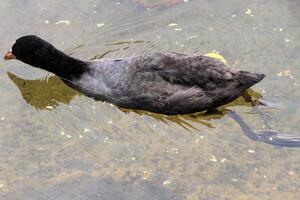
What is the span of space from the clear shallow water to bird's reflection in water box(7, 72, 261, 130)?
0.5 inches

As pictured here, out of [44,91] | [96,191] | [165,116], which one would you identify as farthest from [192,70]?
[44,91]

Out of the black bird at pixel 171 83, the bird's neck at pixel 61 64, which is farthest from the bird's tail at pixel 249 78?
the bird's neck at pixel 61 64

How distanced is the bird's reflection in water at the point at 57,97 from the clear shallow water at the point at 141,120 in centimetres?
1

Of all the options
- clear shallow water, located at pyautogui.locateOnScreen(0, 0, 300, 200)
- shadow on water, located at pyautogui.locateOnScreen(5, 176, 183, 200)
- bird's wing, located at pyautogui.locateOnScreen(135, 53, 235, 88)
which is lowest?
shadow on water, located at pyautogui.locateOnScreen(5, 176, 183, 200)

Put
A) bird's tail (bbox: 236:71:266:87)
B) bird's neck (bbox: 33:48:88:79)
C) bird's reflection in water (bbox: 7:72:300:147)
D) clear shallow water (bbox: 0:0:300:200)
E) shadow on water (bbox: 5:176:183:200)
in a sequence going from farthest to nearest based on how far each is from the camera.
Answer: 1. bird's neck (bbox: 33:48:88:79)
2. bird's tail (bbox: 236:71:266:87)
3. bird's reflection in water (bbox: 7:72:300:147)
4. clear shallow water (bbox: 0:0:300:200)
5. shadow on water (bbox: 5:176:183:200)

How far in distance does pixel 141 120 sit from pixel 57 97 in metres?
1.20

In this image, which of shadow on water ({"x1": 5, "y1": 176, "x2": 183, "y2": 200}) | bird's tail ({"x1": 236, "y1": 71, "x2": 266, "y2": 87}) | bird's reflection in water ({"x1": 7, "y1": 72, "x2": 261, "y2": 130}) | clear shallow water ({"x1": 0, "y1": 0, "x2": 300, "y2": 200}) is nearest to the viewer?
shadow on water ({"x1": 5, "y1": 176, "x2": 183, "y2": 200})

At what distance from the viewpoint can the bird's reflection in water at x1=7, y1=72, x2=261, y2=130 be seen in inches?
309

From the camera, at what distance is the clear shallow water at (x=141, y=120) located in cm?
706

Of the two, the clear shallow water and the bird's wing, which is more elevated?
the bird's wing

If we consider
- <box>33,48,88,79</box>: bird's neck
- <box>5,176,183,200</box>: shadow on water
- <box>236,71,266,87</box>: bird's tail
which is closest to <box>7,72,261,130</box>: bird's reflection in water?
<box>33,48,88,79</box>: bird's neck

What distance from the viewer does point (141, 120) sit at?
786 cm

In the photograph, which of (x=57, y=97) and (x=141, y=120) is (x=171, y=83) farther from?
(x=57, y=97)

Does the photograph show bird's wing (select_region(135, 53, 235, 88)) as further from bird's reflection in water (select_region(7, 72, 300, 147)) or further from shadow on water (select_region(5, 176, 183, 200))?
shadow on water (select_region(5, 176, 183, 200))
